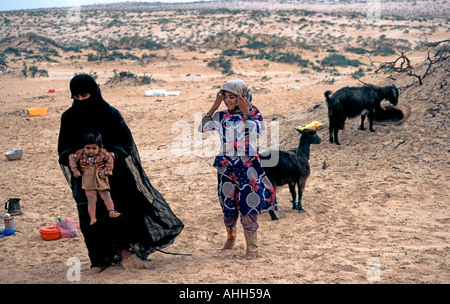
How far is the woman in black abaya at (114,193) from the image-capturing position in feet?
11.8

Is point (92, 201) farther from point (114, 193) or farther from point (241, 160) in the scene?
point (241, 160)

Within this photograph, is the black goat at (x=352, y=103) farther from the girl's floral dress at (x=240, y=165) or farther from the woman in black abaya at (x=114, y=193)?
the woman in black abaya at (x=114, y=193)

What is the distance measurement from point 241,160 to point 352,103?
5262 mm

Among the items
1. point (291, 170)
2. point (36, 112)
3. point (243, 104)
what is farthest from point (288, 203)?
point (36, 112)

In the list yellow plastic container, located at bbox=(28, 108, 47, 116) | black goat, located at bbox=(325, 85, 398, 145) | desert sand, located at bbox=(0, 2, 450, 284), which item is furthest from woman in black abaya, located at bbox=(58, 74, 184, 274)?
yellow plastic container, located at bbox=(28, 108, 47, 116)

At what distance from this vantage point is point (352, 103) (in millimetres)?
8508

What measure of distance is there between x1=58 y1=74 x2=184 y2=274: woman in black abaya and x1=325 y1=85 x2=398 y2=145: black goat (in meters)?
5.29

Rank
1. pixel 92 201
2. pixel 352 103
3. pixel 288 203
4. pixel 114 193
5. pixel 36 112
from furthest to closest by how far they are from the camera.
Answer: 1. pixel 36 112
2. pixel 352 103
3. pixel 288 203
4. pixel 114 193
5. pixel 92 201

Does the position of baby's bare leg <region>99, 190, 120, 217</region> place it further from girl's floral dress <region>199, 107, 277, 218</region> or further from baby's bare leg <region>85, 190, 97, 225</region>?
girl's floral dress <region>199, 107, 277, 218</region>

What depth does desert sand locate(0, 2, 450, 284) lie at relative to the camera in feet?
12.7

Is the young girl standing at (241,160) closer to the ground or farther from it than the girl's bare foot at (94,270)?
farther from it

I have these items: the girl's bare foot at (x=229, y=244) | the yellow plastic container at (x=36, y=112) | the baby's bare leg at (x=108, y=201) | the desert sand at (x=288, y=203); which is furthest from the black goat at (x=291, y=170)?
the yellow plastic container at (x=36, y=112)

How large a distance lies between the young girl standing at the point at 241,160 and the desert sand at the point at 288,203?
494 millimetres

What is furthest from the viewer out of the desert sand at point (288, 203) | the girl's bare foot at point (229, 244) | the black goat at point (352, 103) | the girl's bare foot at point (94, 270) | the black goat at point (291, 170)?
the black goat at point (352, 103)
